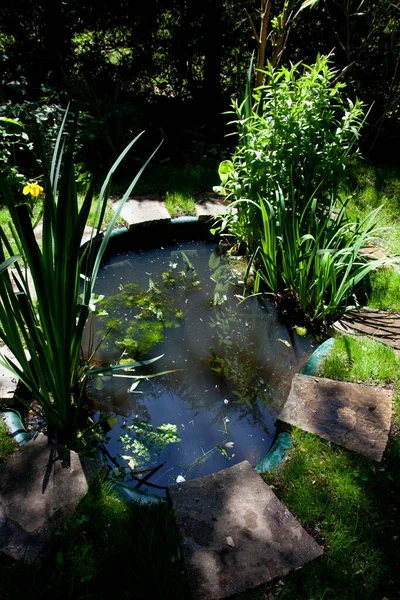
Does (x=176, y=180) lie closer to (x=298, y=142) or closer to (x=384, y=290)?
(x=298, y=142)

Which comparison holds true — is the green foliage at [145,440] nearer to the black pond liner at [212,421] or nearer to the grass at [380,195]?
the black pond liner at [212,421]

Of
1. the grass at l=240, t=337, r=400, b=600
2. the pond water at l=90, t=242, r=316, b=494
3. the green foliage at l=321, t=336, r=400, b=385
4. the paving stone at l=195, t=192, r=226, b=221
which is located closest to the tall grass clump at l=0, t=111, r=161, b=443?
the pond water at l=90, t=242, r=316, b=494

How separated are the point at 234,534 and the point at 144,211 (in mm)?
2416

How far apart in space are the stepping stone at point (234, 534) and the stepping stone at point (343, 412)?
1.14ft

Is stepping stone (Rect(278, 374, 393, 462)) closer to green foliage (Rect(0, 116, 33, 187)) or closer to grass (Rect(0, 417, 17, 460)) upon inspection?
grass (Rect(0, 417, 17, 460))

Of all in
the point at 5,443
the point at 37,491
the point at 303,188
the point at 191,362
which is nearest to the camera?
the point at 37,491

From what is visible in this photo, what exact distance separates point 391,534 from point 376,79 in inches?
165

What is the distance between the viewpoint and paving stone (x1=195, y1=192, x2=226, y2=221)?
134 inches

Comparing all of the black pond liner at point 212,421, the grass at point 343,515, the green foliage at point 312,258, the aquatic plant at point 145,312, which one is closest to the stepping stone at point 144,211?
the aquatic plant at point 145,312

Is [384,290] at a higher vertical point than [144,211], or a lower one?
lower

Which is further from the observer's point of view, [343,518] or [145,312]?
[145,312]

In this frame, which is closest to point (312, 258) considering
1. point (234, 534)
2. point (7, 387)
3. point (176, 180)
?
point (234, 534)

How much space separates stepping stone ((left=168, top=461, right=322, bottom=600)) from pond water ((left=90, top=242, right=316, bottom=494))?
0.68 feet

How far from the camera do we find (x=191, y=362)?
235 cm
